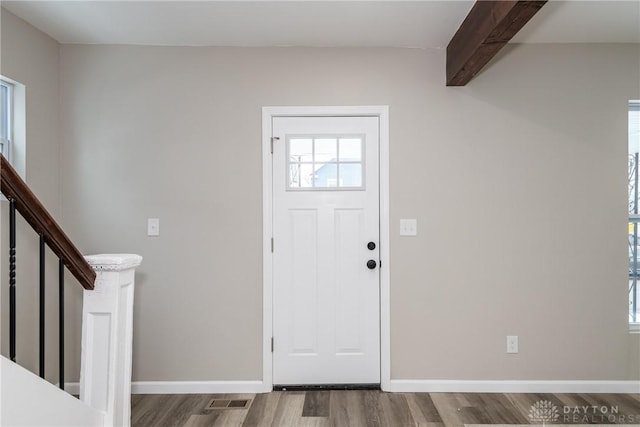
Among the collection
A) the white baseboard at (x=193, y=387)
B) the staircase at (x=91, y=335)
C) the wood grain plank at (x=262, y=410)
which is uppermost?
the staircase at (x=91, y=335)

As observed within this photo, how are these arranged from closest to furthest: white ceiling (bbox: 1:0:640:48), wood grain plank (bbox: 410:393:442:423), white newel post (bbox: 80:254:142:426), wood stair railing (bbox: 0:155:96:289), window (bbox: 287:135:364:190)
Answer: wood stair railing (bbox: 0:155:96:289) < white newel post (bbox: 80:254:142:426) < white ceiling (bbox: 1:0:640:48) < wood grain plank (bbox: 410:393:442:423) < window (bbox: 287:135:364:190)

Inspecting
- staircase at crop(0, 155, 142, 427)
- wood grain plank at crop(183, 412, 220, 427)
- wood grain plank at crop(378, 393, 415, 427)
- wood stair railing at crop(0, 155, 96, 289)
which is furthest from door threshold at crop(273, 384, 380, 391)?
wood stair railing at crop(0, 155, 96, 289)

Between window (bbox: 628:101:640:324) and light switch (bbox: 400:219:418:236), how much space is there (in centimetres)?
159

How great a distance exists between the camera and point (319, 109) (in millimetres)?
3066

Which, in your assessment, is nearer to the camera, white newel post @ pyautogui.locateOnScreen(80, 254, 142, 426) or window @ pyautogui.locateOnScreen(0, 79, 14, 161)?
white newel post @ pyautogui.locateOnScreen(80, 254, 142, 426)

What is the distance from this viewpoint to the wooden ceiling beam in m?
2.00

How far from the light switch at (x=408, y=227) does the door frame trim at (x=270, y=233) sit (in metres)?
0.11

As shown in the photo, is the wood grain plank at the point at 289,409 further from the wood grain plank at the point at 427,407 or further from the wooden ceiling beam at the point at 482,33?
the wooden ceiling beam at the point at 482,33

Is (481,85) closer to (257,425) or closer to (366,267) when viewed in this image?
(366,267)

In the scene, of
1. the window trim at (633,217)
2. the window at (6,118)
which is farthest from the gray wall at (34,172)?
the window trim at (633,217)

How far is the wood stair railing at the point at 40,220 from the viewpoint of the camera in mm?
1396

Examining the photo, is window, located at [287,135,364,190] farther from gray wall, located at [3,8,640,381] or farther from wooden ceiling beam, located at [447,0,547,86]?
wooden ceiling beam, located at [447,0,547,86]

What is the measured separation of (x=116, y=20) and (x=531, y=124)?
2.85 metres

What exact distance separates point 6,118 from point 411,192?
267 centimetres
